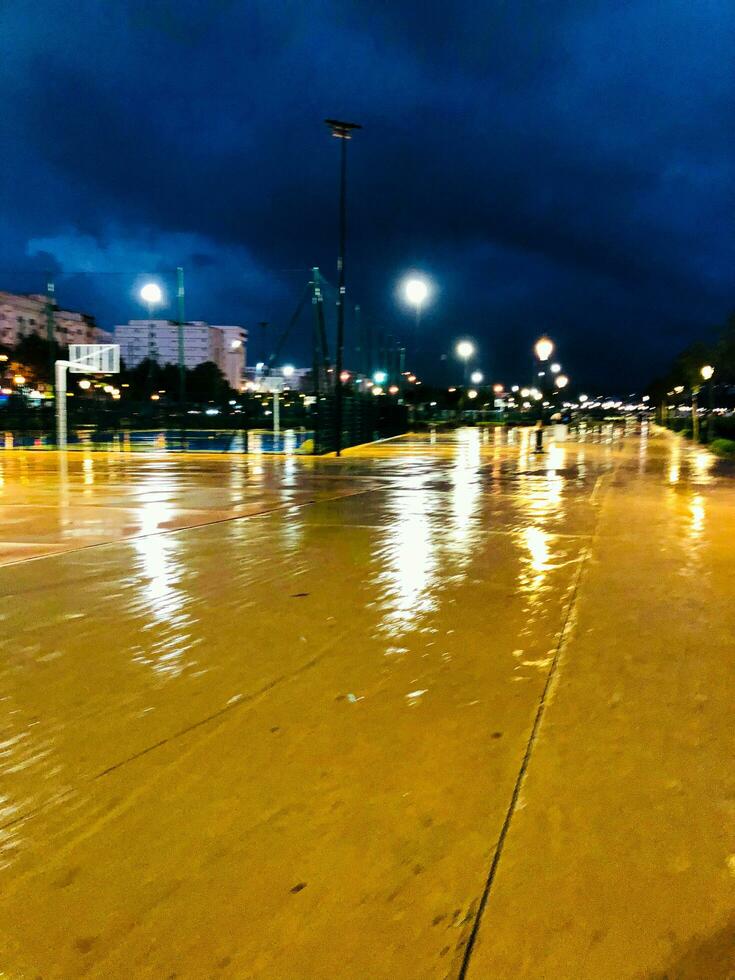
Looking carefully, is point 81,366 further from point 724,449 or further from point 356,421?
point 724,449

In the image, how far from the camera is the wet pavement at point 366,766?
305cm

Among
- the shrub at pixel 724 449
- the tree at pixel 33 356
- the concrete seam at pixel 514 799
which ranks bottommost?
the concrete seam at pixel 514 799

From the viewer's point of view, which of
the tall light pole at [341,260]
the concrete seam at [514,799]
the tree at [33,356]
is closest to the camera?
the concrete seam at [514,799]

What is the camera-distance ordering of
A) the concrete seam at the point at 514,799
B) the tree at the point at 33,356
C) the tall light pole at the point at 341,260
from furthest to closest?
the tree at the point at 33,356, the tall light pole at the point at 341,260, the concrete seam at the point at 514,799

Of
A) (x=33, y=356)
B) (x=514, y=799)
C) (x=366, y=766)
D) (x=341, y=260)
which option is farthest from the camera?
(x=33, y=356)

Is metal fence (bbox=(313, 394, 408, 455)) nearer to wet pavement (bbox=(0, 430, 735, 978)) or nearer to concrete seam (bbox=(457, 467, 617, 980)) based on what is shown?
wet pavement (bbox=(0, 430, 735, 978))

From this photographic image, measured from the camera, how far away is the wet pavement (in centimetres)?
305

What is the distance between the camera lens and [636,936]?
120 inches

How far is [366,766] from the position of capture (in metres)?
4.43

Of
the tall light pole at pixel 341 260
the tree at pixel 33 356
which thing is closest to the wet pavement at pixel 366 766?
the tall light pole at pixel 341 260

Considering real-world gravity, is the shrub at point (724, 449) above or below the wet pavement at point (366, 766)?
above

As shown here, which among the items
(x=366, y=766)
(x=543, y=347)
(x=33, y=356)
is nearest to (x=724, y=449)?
(x=543, y=347)

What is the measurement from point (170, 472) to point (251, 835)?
21574 mm

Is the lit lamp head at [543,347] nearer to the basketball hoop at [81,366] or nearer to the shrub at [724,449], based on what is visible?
the shrub at [724,449]
